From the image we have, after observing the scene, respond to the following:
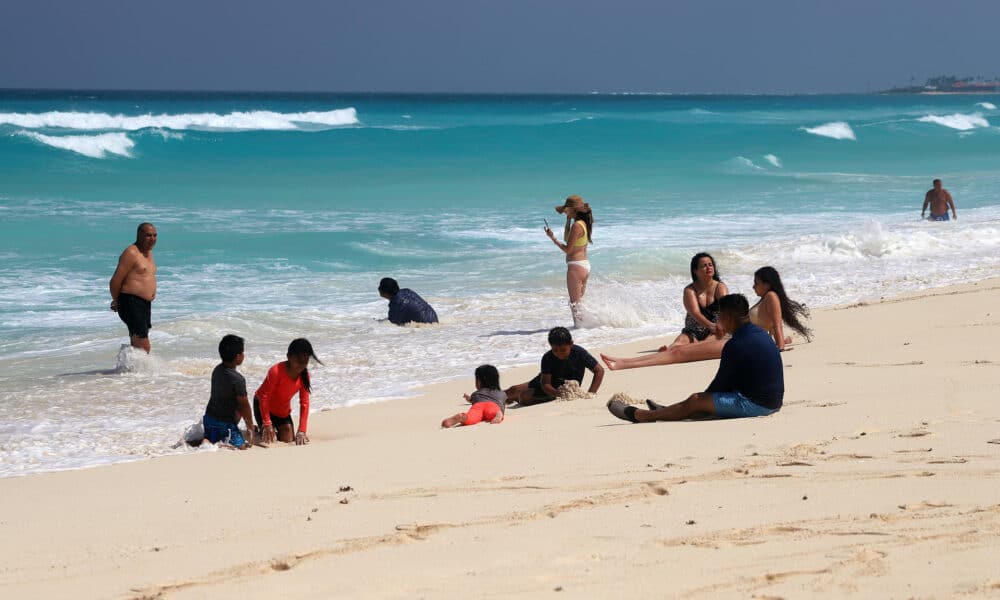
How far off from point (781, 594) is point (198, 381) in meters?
7.24

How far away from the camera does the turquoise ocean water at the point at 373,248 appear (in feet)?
33.5

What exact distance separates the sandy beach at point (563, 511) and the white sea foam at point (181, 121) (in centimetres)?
4800

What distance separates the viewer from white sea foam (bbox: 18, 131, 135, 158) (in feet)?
143

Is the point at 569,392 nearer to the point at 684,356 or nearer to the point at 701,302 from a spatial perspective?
the point at 684,356

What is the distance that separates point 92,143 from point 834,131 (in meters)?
37.0

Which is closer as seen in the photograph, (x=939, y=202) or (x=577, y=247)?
(x=577, y=247)

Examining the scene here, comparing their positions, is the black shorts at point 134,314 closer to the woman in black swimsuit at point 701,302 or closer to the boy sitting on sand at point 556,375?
the boy sitting on sand at point 556,375

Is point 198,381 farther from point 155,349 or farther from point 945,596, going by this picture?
point 945,596

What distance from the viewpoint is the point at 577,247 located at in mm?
11930

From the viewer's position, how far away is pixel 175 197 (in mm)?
32875

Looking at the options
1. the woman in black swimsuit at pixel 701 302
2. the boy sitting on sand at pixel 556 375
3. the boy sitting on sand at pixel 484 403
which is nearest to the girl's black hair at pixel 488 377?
the boy sitting on sand at pixel 484 403

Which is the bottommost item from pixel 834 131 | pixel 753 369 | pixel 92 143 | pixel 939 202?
pixel 753 369

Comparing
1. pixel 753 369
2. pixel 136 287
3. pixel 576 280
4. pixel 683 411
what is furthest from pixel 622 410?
pixel 136 287

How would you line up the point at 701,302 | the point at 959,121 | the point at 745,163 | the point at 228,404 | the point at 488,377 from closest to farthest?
1. the point at 228,404
2. the point at 488,377
3. the point at 701,302
4. the point at 745,163
5. the point at 959,121
